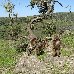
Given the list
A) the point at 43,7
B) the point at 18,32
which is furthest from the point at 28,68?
the point at 18,32

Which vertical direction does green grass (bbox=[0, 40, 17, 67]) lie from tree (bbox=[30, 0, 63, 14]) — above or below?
below

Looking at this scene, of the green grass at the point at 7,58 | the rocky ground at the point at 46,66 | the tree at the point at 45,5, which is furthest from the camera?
the tree at the point at 45,5

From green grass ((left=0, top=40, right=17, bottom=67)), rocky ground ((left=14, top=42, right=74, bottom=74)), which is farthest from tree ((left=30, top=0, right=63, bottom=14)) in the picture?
rocky ground ((left=14, top=42, right=74, bottom=74))

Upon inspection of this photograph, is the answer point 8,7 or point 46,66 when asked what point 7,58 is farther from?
point 8,7

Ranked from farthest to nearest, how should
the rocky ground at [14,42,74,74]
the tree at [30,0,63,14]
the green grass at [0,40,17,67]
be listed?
the tree at [30,0,63,14] → the green grass at [0,40,17,67] → the rocky ground at [14,42,74,74]

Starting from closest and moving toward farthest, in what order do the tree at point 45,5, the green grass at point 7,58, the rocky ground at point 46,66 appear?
the rocky ground at point 46,66 < the green grass at point 7,58 < the tree at point 45,5

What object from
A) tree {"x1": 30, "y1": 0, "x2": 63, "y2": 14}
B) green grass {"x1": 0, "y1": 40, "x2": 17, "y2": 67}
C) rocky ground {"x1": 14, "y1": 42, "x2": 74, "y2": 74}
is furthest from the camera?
tree {"x1": 30, "y1": 0, "x2": 63, "y2": 14}

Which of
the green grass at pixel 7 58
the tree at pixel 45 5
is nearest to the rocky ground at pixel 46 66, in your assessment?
the green grass at pixel 7 58

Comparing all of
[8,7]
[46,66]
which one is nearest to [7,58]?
[46,66]

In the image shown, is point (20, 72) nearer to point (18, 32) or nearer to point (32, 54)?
point (32, 54)

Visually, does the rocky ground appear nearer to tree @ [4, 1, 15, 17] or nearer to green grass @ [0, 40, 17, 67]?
green grass @ [0, 40, 17, 67]

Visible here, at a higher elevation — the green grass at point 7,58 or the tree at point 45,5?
the tree at point 45,5

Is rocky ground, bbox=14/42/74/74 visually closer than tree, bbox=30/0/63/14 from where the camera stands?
Yes

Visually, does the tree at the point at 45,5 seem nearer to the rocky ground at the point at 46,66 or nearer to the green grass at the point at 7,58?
the green grass at the point at 7,58
